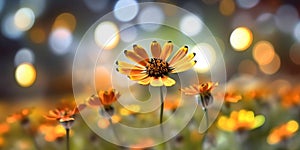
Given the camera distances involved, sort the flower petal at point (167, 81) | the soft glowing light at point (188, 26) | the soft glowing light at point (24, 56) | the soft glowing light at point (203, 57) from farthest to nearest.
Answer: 1. the soft glowing light at point (24, 56)
2. the soft glowing light at point (188, 26)
3. the soft glowing light at point (203, 57)
4. the flower petal at point (167, 81)

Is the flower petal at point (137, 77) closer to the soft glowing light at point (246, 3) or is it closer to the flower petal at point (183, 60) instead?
the flower petal at point (183, 60)

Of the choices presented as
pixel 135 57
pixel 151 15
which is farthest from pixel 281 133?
pixel 151 15

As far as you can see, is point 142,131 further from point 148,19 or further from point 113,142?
point 148,19

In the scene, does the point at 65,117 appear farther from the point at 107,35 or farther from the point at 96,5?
the point at 96,5

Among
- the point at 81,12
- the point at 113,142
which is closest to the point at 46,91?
the point at 81,12

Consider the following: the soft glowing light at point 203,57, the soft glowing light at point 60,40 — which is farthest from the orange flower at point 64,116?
the soft glowing light at point 60,40

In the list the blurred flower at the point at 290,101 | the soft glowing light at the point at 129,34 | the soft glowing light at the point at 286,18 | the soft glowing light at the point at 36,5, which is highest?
the soft glowing light at the point at 36,5
